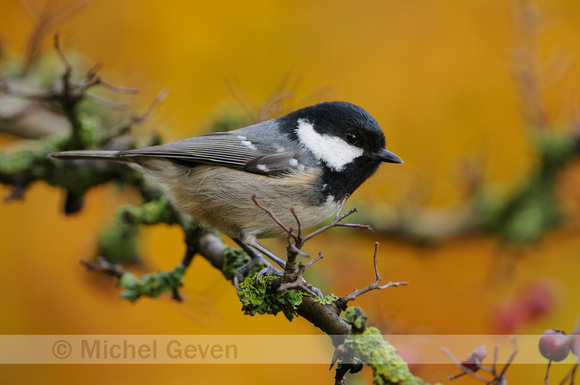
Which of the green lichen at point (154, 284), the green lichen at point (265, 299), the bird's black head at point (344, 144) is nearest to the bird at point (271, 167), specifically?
the bird's black head at point (344, 144)

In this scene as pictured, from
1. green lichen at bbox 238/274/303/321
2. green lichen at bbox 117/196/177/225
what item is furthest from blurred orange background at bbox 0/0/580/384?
green lichen at bbox 238/274/303/321

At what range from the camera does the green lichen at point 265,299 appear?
150 centimetres

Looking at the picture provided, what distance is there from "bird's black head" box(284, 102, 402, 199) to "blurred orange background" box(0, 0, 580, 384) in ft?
2.16

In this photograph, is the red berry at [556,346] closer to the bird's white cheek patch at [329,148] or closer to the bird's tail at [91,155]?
the bird's white cheek patch at [329,148]

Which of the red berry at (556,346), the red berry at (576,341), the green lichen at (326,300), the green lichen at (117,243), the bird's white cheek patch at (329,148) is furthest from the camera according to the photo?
the green lichen at (117,243)

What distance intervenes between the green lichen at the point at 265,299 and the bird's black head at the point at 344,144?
631 mm

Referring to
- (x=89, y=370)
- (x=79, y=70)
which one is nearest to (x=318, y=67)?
(x=79, y=70)

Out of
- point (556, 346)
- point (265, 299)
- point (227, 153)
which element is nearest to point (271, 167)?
point (227, 153)

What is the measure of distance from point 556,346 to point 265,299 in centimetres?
77

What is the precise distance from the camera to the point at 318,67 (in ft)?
11.9

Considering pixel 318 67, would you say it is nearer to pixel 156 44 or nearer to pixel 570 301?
pixel 156 44

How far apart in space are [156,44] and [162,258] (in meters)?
1.46

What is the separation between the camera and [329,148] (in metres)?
2.13

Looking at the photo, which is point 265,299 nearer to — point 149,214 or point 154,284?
point 154,284
